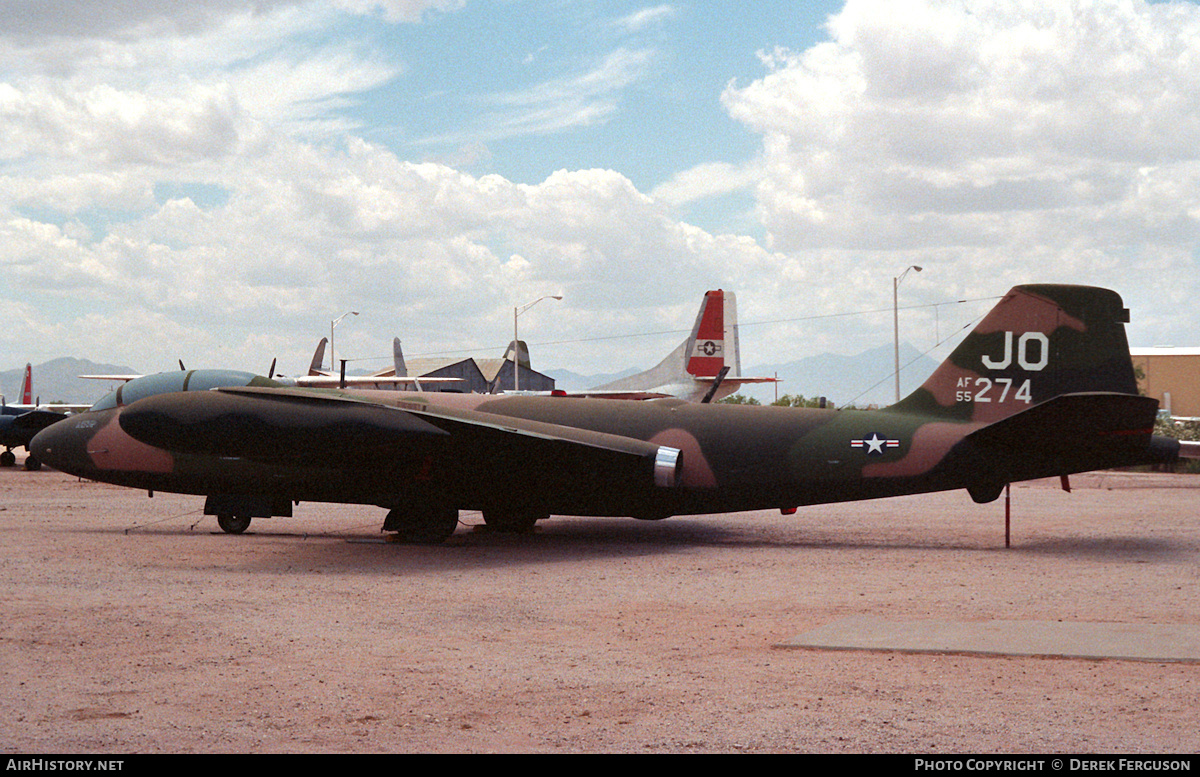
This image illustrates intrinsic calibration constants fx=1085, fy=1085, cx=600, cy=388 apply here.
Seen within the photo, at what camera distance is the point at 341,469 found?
16625 millimetres

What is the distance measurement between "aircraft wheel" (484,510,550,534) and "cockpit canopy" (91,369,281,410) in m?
4.23

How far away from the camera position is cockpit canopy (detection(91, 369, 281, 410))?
699 inches

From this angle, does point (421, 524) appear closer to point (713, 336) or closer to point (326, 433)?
point (326, 433)

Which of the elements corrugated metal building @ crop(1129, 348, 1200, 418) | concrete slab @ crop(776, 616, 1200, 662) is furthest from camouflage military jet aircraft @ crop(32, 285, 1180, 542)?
corrugated metal building @ crop(1129, 348, 1200, 418)

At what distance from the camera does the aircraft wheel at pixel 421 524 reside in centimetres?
1691

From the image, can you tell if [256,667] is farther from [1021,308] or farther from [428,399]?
[1021,308]

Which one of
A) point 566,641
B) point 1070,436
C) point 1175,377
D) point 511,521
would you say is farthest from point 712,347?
point 1175,377

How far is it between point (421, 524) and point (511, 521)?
202 cm

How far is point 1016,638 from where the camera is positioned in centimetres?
931

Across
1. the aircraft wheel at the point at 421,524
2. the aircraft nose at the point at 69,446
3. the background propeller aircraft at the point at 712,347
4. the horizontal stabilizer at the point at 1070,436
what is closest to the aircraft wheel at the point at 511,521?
the aircraft wheel at the point at 421,524

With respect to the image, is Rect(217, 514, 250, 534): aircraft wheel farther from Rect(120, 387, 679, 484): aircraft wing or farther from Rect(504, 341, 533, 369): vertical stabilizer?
Rect(504, 341, 533, 369): vertical stabilizer

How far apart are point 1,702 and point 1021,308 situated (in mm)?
14320

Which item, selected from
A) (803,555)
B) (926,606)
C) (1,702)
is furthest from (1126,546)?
(1,702)

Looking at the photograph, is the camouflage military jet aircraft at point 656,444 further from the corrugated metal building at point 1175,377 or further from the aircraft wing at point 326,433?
the corrugated metal building at point 1175,377
